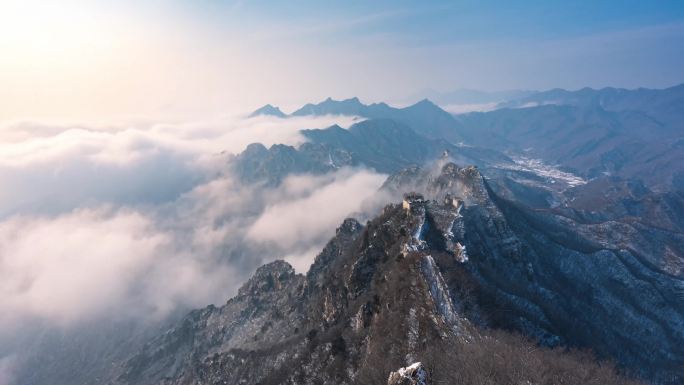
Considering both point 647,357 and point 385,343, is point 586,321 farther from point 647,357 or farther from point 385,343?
point 385,343

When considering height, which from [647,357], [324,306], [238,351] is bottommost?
[238,351]

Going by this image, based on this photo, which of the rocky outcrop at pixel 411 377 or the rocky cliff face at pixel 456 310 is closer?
the rocky outcrop at pixel 411 377

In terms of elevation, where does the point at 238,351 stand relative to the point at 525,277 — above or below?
below

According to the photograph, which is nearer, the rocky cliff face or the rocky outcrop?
the rocky outcrop

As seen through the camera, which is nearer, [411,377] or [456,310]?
[411,377]

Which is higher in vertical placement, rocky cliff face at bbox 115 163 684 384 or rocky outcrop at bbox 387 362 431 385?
rocky outcrop at bbox 387 362 431 385

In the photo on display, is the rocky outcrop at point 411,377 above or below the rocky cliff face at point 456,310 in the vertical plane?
above

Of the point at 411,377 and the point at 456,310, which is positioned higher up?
the point at 411,377

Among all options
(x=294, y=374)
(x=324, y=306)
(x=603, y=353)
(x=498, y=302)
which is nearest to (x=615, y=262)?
(x=603, y=353)
